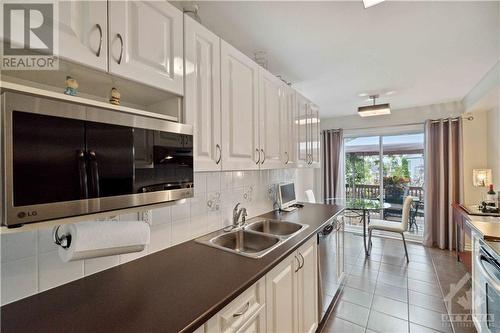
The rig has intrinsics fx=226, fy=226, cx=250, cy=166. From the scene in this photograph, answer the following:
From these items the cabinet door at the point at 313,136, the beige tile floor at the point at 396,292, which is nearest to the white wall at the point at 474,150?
the beige tile floor at the point at 396,292

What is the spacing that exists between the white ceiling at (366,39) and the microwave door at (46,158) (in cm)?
118

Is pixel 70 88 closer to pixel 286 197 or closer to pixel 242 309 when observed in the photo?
pixel 242 309

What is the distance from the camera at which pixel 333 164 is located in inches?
192

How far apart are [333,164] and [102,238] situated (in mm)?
4648

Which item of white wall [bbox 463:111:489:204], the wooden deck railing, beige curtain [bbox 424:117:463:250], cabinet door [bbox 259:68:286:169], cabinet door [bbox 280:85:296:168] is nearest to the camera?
cabinet door [bbox 259:68:286:169]

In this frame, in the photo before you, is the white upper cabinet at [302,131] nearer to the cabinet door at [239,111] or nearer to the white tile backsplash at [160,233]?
the white tile backsplash at [160,233]

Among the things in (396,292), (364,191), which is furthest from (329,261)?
(364,191)

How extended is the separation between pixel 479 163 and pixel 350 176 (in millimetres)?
2020

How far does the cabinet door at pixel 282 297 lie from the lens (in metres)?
1.25

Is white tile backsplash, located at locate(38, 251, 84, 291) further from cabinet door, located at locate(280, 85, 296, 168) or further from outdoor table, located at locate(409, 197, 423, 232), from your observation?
outdoor table, located at locate(409, 197, 423, 232)

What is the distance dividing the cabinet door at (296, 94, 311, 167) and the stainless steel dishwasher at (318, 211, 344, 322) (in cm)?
74

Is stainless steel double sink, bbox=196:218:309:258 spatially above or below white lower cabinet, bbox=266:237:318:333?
above

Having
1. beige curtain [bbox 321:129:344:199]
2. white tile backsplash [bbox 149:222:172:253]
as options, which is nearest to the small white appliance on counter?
white tile backsplash [bbox 149:222:172:253]

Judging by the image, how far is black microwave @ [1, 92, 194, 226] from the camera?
0.63 metres
